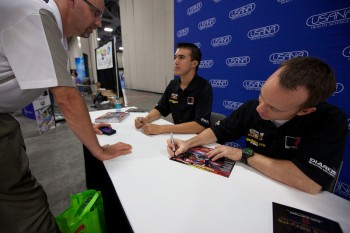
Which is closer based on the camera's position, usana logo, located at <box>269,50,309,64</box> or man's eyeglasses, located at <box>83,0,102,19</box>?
man's eyeglasses, located at <box>83,0,102,19</box>

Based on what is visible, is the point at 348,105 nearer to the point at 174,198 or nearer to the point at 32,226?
the point at 174,198

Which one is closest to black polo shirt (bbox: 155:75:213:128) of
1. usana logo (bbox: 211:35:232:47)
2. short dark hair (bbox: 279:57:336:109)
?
short dark hair (bbox: 279:57:336:109)

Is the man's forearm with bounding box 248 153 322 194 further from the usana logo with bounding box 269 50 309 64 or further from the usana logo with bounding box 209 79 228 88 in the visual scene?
the usana logo with bounding box 209 79 228 88

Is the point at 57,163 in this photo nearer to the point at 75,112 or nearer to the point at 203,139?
the point at 75,112

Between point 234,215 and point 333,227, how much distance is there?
0.31 metres

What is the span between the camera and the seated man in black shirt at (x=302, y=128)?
722 mm

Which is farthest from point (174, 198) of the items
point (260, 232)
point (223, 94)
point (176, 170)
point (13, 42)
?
point (223, 94)

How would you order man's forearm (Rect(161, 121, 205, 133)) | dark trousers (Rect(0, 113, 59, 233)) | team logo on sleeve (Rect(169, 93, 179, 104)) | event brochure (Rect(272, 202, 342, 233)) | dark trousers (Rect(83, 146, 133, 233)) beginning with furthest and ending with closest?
team logo on sleeve (Rect(169, 93, 179, 104)), man's forearm (Rect(161, 121, 205, 133)), dark trousers (Rect(83, 146, 133, 233)), dark trousers (Rect(0, 113, 59, 233)), event brochure (Rect(272, 202, 342, 233))

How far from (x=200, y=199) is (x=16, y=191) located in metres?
0.75

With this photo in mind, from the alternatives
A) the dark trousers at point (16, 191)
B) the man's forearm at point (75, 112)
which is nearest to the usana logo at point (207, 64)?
the man's forearm at point (75, 112)

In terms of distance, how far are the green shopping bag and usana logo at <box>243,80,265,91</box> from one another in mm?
2118

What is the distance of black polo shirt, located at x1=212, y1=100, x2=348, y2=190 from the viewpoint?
739mm

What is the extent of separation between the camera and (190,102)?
1763mm

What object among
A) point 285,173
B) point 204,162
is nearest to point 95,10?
point 204,162
